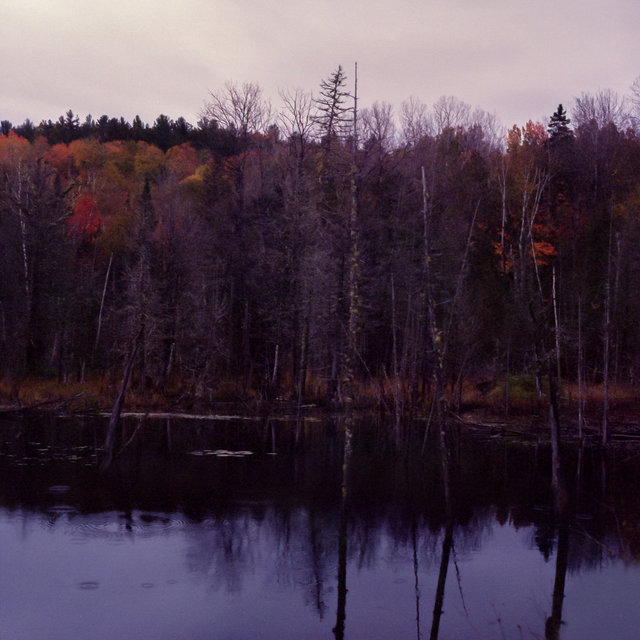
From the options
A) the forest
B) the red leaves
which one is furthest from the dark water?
the red leaves

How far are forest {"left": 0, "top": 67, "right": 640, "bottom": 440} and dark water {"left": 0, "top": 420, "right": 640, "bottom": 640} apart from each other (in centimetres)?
977

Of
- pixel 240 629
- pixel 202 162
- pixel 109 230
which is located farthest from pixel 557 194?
pixel 240 629

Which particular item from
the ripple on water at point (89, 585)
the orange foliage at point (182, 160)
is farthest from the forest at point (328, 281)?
the orange foliage at point (182, 160)

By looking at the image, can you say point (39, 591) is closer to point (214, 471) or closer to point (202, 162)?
point (214, 471)

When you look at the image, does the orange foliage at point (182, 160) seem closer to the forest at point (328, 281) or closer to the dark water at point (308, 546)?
the forest at point (328, 281)

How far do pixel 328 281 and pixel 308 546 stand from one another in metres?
26.5

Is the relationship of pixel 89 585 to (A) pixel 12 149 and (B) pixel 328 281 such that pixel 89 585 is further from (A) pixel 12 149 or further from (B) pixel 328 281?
(A) pixel 12 149

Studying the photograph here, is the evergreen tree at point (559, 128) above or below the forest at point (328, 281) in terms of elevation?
above

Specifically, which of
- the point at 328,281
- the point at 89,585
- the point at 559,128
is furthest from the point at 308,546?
the point at 559,128

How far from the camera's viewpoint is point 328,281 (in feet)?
139

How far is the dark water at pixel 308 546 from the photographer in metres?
12.6

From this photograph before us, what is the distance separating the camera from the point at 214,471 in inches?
972

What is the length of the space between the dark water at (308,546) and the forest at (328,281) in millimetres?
9769

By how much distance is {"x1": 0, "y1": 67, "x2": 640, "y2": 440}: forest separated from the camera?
134ft
